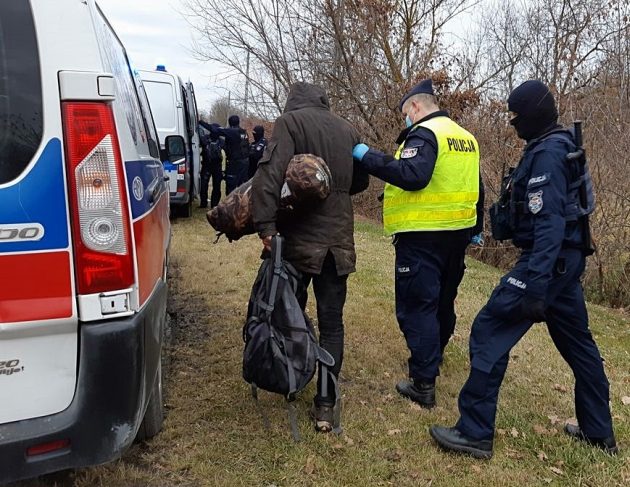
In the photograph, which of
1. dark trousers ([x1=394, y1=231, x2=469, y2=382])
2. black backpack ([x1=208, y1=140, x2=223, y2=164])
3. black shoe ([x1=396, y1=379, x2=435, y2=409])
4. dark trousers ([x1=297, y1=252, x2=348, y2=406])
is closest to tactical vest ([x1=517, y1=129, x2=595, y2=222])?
dark trousers ([x1=394, y1=231, x2=469, y2=382])

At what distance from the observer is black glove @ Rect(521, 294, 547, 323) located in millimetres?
2857

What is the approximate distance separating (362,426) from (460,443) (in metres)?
0.59

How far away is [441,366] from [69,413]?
3.12 meters

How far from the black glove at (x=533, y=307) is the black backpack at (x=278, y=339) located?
1.08 m

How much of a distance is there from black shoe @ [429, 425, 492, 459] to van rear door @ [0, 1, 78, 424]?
211cm

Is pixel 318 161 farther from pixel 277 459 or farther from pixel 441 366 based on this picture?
pixel 441 366

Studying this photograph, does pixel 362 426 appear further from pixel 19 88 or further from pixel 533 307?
pixel 19 88

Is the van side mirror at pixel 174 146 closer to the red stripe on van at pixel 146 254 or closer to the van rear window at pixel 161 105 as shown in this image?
the red stripe on van at pixel 146 254

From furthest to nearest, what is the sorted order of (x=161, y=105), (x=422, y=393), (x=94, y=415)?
(x=161, y=105)
(x=422, y=393)
(x=94, y=415)

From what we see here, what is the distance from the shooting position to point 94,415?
78.3 inches

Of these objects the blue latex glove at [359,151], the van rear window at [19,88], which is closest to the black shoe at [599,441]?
the blue latex glove at [359,151]

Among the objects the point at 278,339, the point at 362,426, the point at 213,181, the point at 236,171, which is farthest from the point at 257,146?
the point at 278,339

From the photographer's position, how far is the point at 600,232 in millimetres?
8344

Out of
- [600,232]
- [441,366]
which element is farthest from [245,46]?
[441,366]
